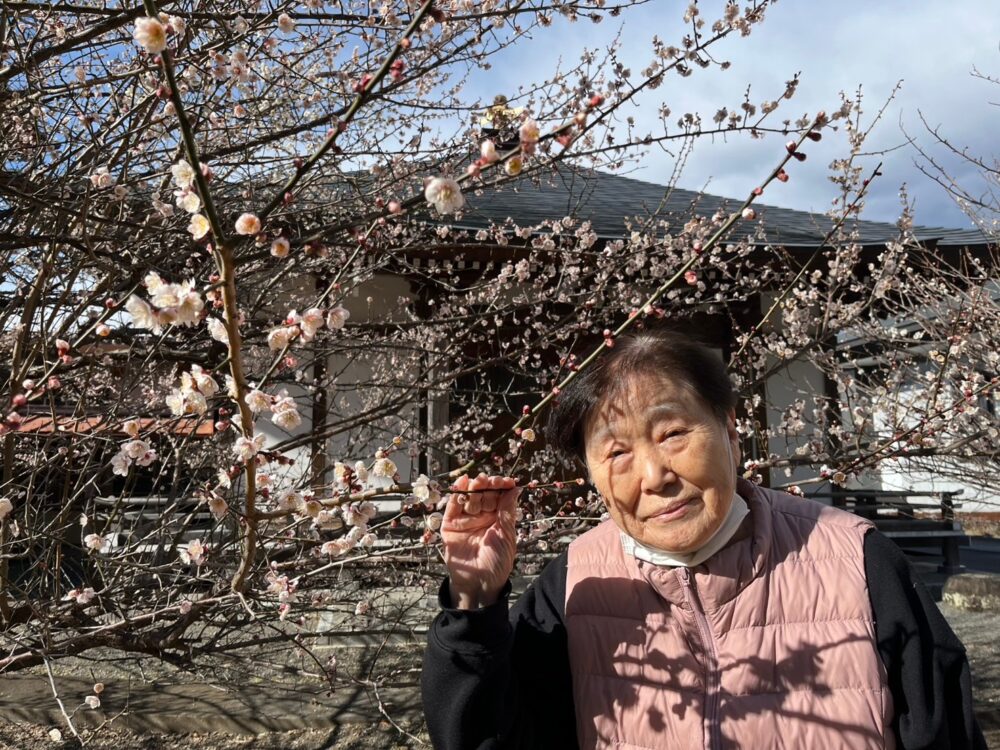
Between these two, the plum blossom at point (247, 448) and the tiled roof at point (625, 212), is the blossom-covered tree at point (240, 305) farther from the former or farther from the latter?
the tiled roof at point (625, 212)

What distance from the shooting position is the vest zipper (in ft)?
3.94

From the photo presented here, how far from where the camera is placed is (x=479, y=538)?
1.32 meters

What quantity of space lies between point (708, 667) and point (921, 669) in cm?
33

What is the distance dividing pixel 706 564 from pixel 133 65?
10.6 feet

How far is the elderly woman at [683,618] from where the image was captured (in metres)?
1.18

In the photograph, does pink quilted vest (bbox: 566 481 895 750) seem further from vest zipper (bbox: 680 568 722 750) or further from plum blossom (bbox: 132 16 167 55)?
plum blossom (bbox: 132 16 167 55)

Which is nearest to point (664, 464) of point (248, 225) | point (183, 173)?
point (248, 225)

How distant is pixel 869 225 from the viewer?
812 centimetres

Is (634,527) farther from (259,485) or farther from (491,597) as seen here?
(259,485)

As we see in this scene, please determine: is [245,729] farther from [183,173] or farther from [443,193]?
[443,193]

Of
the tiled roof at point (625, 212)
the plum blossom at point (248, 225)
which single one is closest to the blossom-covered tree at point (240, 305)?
the plum blossom at point (248, 225)

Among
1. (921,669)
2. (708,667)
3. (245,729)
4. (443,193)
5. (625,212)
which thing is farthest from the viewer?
(625,212)

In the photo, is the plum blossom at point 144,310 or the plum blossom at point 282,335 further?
the plum blossom at point 282,335

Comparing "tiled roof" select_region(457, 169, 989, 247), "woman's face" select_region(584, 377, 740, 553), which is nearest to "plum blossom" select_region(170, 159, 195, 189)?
"woman's face" select_region(584, 377, 740, 553)
